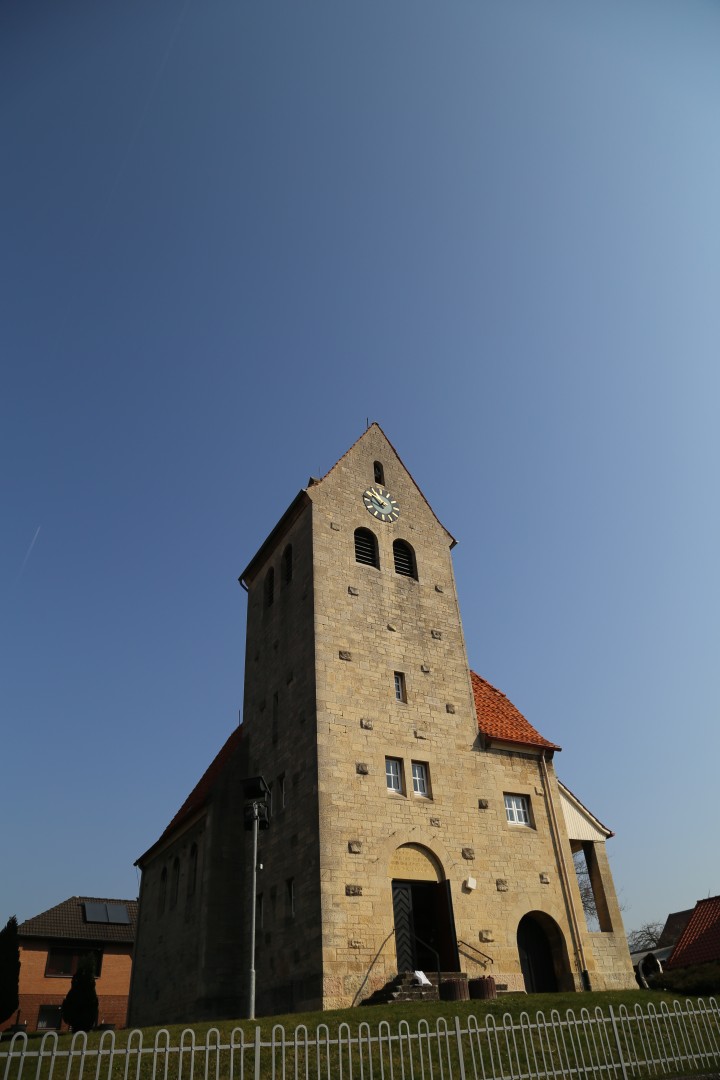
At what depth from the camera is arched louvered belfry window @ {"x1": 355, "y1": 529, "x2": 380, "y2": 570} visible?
27.6m

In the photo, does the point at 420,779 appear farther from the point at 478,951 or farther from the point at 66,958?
the point at 66,958

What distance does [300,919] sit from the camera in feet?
66.1

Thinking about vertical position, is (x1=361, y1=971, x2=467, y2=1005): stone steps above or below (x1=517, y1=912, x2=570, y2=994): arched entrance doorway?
below

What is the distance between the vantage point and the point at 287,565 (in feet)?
95.0

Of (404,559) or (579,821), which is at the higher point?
(404,559)

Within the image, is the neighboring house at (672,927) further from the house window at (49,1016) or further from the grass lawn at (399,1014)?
the grass lawn at (399,1014)

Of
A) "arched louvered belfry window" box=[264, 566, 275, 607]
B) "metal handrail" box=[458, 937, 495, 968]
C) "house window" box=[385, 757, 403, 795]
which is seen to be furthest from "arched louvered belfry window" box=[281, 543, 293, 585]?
"metal handrail" box=[458, 937, 495, 968]

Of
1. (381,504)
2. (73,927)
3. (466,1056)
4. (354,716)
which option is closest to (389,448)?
(381,504)

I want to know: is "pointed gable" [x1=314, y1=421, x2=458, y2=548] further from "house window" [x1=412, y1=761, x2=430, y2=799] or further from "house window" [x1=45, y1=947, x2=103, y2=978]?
"house window" [x1=45, y1=947, x2=103, y2=978]

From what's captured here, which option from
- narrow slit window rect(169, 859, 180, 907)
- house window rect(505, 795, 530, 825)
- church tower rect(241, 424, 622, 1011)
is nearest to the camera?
church tower rect(241, 424, 622, 1011)

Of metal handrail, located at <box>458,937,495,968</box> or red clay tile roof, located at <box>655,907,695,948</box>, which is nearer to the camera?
metal handrail, located at <box>458,937,495,968</box>

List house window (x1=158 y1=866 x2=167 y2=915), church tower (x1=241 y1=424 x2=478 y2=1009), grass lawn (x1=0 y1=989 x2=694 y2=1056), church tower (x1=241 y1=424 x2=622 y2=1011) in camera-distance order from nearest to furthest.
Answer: grass lawn (x1=0 y1=989 x2=694 y2=1056), church tower (x1=241 y1=424 x2=478 y2=1009), church tower (x1=241 y1=424 x2=622 y2=1011), house window (x1=158 y1=866 x2=167 y2=915)

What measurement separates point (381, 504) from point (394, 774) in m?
11.1

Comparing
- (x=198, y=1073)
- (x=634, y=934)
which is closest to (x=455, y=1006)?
(x=198, y=1073)
